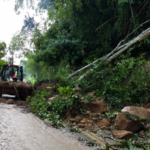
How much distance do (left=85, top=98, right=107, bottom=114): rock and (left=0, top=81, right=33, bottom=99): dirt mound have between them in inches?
205

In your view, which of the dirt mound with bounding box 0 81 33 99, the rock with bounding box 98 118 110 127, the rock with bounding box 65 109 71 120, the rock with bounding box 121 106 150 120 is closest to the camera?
the rock with bounding box 121 106 150 120

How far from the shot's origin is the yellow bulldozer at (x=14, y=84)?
10.7 meters

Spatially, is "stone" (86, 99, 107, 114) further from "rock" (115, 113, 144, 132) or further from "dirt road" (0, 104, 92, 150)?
"dirt road" (0, 104, 92, 150)

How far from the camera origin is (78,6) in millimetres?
13711

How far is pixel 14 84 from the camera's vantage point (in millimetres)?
10719

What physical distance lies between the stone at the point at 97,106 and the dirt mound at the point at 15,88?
521cm

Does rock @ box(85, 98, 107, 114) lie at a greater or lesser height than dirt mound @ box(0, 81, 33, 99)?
lesser

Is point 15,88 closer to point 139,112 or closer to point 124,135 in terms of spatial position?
point 139,112

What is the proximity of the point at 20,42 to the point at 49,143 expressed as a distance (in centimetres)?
2755

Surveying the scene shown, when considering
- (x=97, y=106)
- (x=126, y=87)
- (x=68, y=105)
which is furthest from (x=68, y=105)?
(x=126, y=87)

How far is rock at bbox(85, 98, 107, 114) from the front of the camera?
276 inches

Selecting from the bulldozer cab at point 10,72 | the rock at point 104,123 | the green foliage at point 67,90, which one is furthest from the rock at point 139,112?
the bulldozer cab at point 10,72

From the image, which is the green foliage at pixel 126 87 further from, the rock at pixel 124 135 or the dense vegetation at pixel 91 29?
the dense vegetation at pixel 91 29

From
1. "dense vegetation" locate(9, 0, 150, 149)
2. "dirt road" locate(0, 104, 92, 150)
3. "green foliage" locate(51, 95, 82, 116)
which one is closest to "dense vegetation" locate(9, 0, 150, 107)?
"dense vegetation" locate(9, 0, 150, 149)
